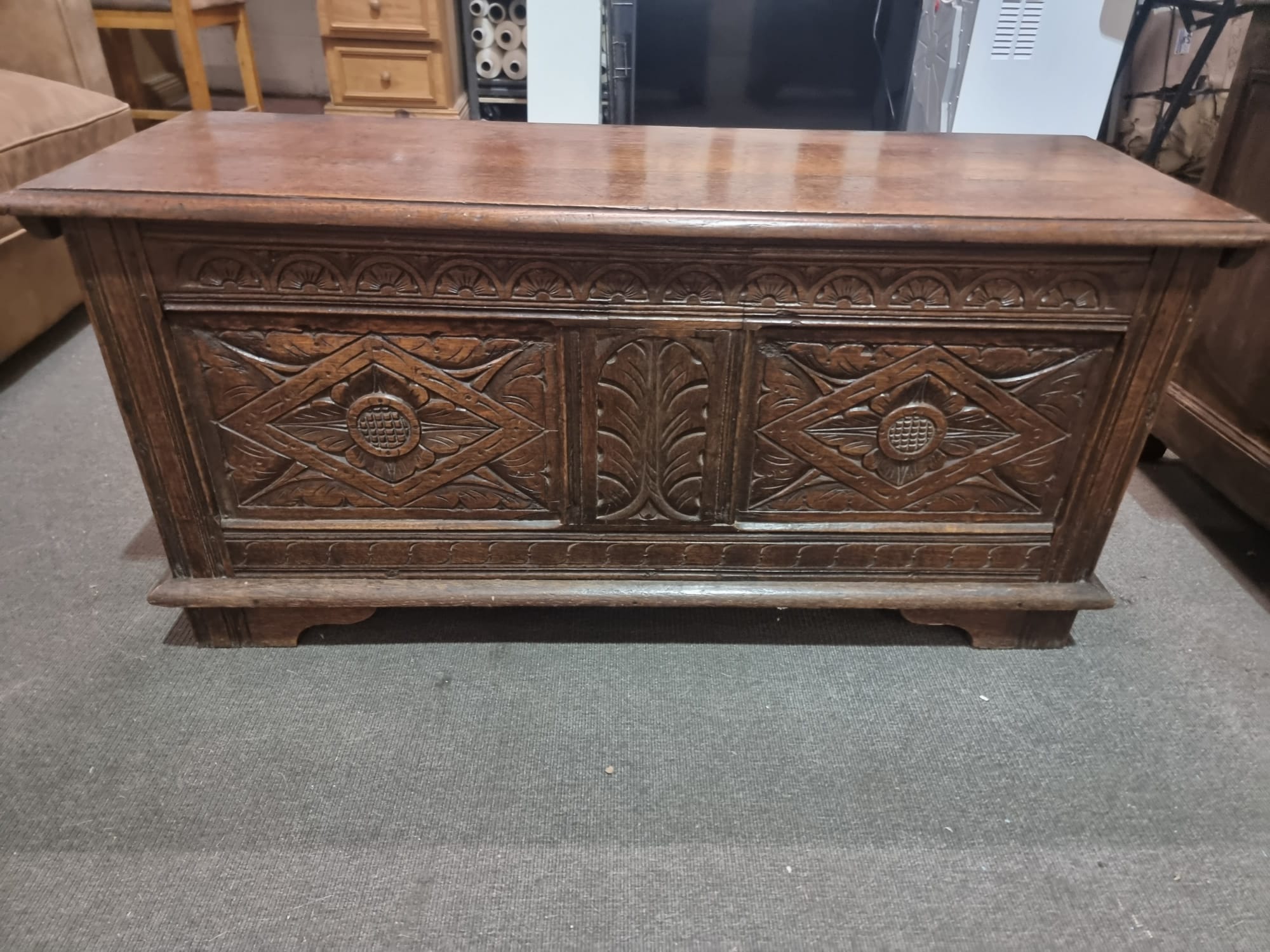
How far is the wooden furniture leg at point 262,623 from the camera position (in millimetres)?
1304

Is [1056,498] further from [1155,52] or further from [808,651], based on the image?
[1155,52]

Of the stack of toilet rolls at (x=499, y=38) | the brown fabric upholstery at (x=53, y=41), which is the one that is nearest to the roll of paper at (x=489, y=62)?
the stack of toilet rolls at (x=499, y=38)

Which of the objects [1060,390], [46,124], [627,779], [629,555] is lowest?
[627,779]

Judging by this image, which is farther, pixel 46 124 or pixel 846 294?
pixel 46 124

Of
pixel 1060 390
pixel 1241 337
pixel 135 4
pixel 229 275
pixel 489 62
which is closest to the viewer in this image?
pixel 229 275

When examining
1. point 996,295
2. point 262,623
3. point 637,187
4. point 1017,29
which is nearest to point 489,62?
point 1017,29

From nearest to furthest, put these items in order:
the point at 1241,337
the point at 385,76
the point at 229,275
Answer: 1. the point at 229,275
2. the point at 1241,337
3. the point at 385,76

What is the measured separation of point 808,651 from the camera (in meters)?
1.36

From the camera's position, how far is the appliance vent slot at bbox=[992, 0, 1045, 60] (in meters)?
2.45

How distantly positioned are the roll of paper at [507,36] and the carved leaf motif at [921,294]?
2693mm

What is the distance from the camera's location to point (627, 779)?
114 centimetres

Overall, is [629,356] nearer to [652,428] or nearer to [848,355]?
[652,428]

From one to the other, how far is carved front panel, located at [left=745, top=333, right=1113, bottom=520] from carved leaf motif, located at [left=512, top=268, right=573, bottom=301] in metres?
0.27

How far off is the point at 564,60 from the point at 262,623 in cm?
241
